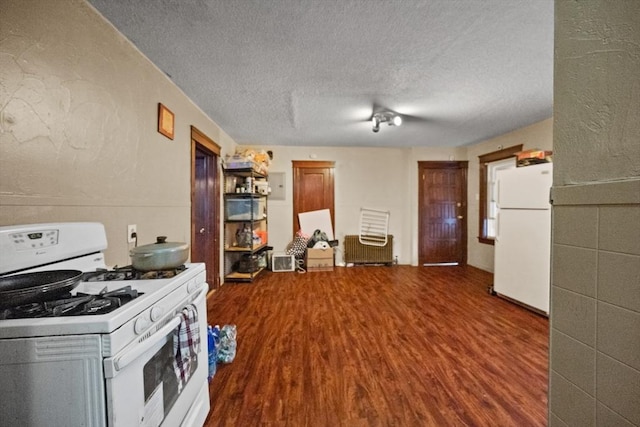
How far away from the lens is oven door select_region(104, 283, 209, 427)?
733 mm

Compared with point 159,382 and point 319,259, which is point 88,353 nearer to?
point 159,382

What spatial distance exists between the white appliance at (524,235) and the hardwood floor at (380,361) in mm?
230

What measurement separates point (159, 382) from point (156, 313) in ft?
0.97

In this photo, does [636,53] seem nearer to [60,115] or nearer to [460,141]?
[60,115]

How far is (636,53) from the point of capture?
633 millimetres

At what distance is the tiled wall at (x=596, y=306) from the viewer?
2.07 ft

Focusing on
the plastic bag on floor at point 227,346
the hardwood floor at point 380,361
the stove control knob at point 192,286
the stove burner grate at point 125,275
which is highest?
the stove burner grate at point 125,275

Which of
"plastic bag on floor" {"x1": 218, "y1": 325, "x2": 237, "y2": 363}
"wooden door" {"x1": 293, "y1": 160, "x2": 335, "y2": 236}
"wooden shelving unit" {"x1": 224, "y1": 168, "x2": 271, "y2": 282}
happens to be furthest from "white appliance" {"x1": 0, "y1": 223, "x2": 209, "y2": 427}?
"wooden door" {"x1": 293, "y1": 160, "x2": 335, "y2": 236}

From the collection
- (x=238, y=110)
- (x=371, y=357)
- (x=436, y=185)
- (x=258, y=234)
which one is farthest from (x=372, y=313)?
(x=436, y=185)

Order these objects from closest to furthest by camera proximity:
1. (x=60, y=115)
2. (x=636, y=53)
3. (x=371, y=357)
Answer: (x=636, y=53) < (x=60, y=115) < (x=371, y=357)

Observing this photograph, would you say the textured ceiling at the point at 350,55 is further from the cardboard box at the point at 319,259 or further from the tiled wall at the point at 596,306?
the cardboard box at the point at 319,259

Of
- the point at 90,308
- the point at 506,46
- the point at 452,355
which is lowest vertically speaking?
the point at 452,355

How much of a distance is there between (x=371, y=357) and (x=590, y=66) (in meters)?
2.03

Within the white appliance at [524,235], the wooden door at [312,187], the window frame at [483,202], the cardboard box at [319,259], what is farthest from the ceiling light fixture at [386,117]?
the cardboard box at [319,259]
